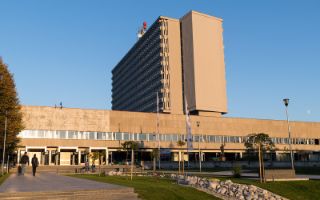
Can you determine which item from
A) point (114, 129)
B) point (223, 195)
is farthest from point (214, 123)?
point (223, 195)

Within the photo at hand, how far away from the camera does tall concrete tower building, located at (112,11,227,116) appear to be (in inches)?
5404

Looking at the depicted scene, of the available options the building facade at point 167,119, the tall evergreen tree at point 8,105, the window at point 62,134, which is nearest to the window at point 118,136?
the building facade at point 167,119

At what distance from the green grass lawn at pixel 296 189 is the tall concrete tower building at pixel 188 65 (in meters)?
109

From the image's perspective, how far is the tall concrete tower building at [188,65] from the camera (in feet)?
450

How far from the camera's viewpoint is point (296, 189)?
927 inches

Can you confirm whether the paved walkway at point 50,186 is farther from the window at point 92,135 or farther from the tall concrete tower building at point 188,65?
the tall concrete tower building at point 188,65

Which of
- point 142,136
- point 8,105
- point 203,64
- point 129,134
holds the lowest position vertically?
point 142,136

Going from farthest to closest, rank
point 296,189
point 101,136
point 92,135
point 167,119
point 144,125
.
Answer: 1. point 167,119
2. point 144,125
3. point 101,136
4. point 92,135
5. point 296,189

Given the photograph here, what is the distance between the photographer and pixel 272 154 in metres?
110

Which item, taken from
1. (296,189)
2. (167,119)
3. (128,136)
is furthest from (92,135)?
(296,189)

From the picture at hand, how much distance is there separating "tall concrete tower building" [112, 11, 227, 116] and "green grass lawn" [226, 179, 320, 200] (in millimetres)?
109182

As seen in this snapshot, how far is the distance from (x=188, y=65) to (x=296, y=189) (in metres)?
118

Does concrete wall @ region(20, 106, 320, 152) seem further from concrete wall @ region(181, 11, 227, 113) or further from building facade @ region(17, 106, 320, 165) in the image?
concrete wall @ region(181, 11, 227, 113)

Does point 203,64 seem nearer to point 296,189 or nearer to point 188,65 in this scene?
point 188,65
